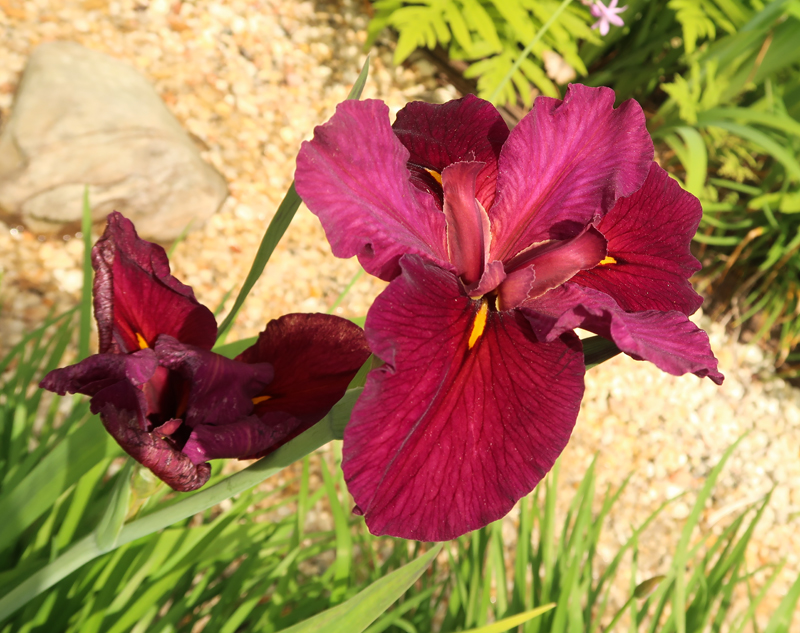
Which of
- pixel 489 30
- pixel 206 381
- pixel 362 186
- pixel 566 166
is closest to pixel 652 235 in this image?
pixel 566 166

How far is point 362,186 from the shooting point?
431 millimetres

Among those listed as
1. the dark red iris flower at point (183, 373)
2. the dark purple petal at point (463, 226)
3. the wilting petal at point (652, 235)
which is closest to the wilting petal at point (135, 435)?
the dark red iris flower at point (183, 373)

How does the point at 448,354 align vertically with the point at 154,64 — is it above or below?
above

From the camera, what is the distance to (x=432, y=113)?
0.53 m

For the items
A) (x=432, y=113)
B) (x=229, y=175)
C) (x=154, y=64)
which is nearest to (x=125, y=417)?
→ (x=432, y=113)

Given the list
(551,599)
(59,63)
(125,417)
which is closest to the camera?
(125,417)

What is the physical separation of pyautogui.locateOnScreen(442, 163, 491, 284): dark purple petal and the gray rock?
4.80ft

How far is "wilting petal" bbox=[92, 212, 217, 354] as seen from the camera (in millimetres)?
444

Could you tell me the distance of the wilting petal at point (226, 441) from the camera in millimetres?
423

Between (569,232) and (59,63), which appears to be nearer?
(569,232)

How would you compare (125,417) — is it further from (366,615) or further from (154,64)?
(154,64)

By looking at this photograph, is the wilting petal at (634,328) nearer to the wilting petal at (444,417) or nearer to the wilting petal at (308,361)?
the wilting petal at (444,417)

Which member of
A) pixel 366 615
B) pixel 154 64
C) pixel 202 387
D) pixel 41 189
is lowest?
pixel 41 189

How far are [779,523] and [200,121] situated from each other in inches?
99.3
